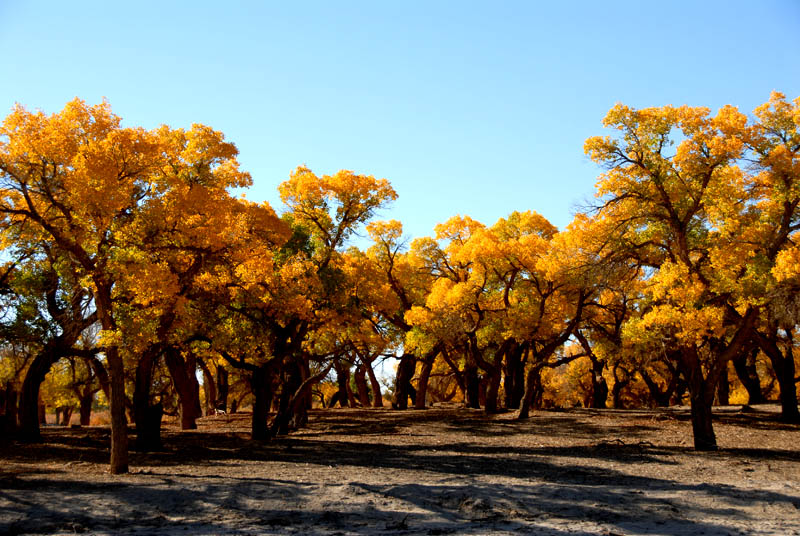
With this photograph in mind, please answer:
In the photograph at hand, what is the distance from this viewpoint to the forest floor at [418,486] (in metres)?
8.94

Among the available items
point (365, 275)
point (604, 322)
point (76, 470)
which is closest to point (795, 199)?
point (365, 275)

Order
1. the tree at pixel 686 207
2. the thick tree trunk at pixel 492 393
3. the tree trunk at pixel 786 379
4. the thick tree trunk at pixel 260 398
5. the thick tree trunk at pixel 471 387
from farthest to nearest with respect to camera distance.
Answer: the thick tree trunk at pixel 471 387, the thick tree trunk at pixel 492 393, the tree trunk at pixel 786 379, the thick tree trunk at pixel 260 398, the tree at pixel 686 207

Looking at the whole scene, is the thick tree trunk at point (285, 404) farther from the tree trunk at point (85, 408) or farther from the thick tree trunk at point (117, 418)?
the tree trunk at point (85, 408)

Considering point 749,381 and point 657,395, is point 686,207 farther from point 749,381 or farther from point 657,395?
point 657,395

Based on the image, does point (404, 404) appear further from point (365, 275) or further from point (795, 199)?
point (795, 199)

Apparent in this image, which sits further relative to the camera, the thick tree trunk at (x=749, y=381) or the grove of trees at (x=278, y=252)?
the thick tree trunk at (x=749, y=381)

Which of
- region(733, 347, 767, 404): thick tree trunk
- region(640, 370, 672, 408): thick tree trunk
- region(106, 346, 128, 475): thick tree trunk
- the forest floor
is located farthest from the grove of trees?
region(640, 370, 672, 408): thick tree trunk

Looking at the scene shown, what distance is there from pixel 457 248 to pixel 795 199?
16924mm

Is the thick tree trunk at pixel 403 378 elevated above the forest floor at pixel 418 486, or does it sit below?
above

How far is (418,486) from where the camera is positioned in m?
11.4

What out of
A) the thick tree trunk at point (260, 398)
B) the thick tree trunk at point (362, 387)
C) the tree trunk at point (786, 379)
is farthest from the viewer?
the thick tree trunk at point (362, 387)

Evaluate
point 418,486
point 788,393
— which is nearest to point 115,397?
point 418,486

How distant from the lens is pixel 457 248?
31.0 m

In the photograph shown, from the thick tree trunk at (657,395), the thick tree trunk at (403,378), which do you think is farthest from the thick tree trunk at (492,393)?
the thick tree trunk at (657,395)
